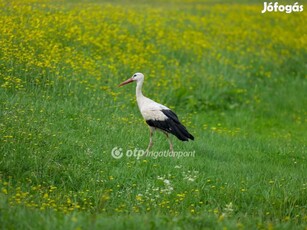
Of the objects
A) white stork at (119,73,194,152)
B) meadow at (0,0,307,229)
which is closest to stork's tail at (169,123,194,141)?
white stork at (119,73,194,152)

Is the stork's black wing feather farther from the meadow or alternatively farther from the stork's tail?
the meadow

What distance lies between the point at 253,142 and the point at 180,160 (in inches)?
110

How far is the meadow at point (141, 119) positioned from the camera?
8.16 metres

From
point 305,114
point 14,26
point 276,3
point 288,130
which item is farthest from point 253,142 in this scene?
point 276,3

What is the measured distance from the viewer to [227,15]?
22.0 meters

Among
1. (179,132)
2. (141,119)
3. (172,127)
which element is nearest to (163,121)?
(172,127)

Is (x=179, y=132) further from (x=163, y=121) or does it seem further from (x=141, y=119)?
(x=141, y=119)

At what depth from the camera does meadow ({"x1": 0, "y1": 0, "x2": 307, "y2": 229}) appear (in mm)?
8156

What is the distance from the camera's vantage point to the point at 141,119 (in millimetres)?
12086

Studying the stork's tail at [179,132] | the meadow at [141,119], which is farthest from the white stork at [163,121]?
the meadow at [141,119]

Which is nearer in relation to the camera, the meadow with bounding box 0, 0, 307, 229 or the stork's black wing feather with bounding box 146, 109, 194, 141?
the meadow with bounding box 0, 0, 307, 229

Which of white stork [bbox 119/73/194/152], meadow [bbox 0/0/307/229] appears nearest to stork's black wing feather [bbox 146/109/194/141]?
white stork [bbox 119/73/194/152]

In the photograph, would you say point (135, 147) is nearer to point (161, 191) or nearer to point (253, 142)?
point (161, 191)

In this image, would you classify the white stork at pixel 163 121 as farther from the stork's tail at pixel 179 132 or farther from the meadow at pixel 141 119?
the meadow at pixel 141 119
